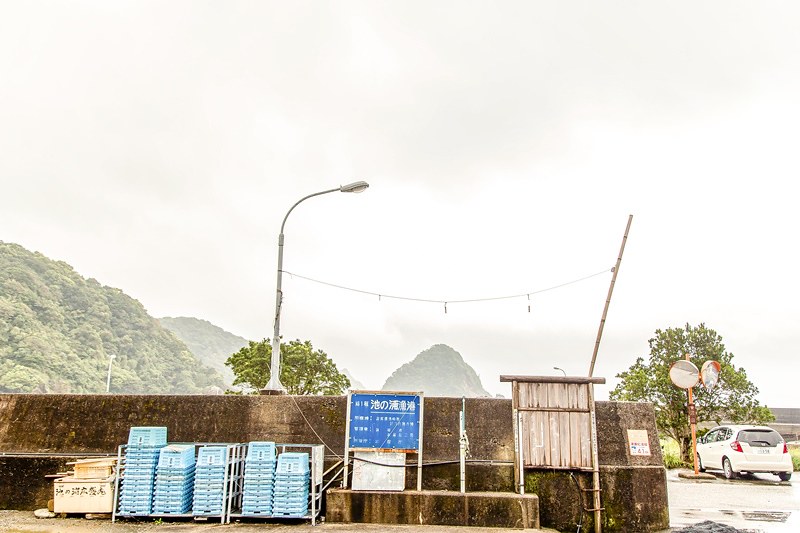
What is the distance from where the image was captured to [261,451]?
29.9ft

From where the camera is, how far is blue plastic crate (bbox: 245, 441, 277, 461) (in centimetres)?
905

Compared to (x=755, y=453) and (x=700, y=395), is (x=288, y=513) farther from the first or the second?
(x=700, y=395)

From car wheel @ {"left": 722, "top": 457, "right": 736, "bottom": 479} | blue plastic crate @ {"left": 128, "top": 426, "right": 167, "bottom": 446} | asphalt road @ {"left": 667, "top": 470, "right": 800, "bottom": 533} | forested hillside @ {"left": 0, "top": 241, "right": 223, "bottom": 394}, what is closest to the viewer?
blue plastic crate @ {"left": 128, "top": 426, "right": 167, "bottom": 446}

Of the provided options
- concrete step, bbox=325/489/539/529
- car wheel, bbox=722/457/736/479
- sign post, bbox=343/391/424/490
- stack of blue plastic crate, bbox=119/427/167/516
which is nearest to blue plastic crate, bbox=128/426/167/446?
stack of blue plastic crate, bbox=119/427/167/516

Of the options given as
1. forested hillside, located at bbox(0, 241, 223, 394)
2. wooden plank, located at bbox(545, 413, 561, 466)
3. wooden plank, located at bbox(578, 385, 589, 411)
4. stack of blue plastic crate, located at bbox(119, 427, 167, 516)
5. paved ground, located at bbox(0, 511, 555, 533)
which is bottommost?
paved ground, located at bbox(0, 511, 555, 533)

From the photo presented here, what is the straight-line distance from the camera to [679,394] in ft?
67.4

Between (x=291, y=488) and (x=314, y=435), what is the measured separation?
4.30 ft

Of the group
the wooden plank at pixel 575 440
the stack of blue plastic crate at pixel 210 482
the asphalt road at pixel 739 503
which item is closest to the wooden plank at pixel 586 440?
the wooden plank at pixel 575 440

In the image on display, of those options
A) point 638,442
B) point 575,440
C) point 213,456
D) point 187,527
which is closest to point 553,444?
point 575,440

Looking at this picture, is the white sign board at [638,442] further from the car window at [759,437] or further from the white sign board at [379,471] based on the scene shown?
the car window at [759,437]

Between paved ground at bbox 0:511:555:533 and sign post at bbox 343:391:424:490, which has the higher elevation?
sign post at bbox 343:391:424:490

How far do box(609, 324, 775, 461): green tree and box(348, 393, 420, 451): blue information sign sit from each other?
47.7 ft

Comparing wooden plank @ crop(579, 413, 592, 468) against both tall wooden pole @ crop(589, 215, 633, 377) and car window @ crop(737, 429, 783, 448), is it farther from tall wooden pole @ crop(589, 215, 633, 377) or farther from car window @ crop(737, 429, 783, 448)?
car window @ crop(737, 429, 783, 448)

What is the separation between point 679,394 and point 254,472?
17454mm
